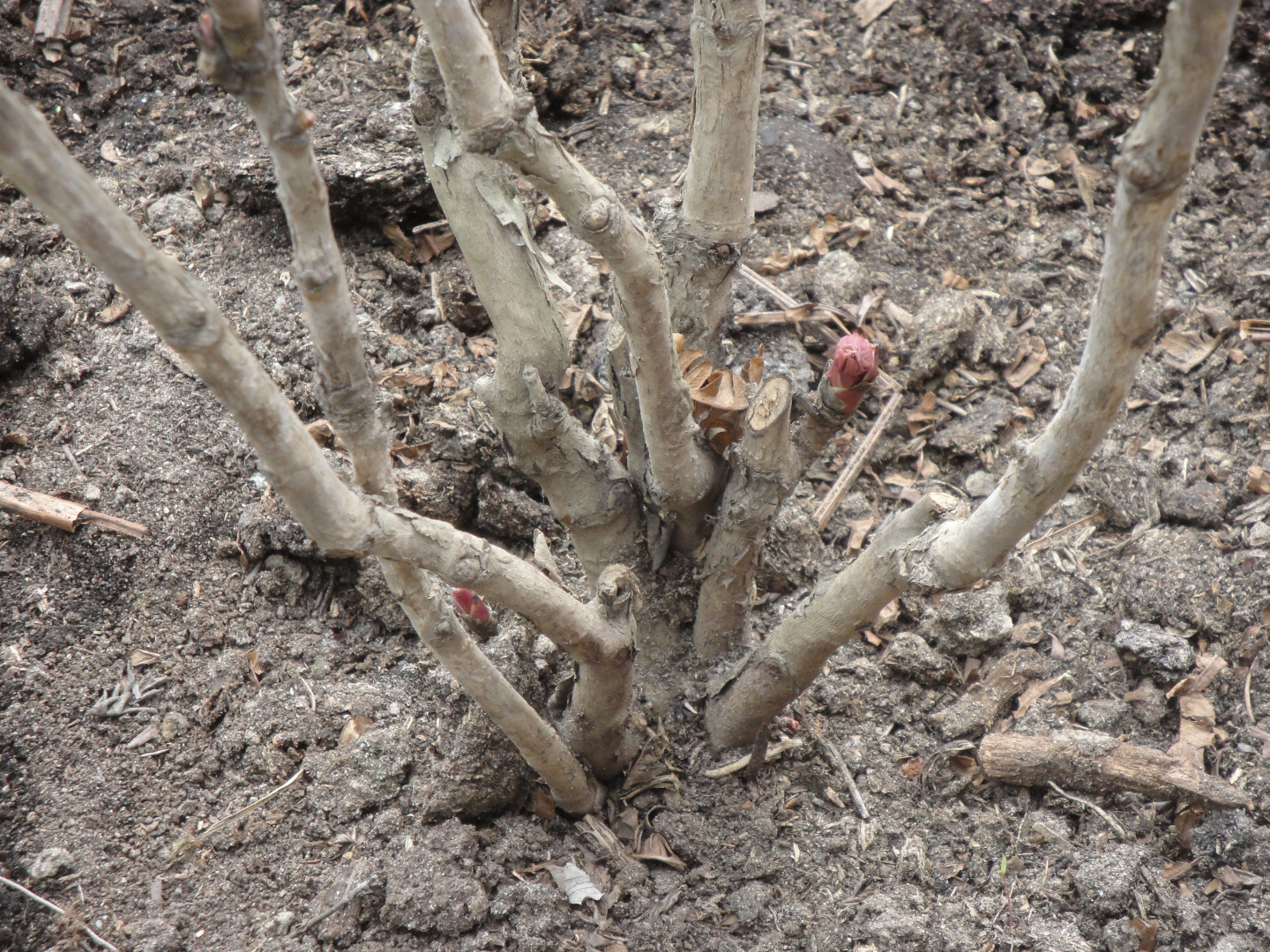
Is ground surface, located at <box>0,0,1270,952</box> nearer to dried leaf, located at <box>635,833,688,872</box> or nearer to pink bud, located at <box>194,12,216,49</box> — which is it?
dried leaf, located at <box>635,833,688,872</box>

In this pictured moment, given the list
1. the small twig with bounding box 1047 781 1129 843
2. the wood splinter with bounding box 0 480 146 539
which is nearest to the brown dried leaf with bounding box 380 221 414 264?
the wood splinter with bounding box 0 480 146 539

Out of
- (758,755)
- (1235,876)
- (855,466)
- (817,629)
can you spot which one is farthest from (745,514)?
(1235,876)

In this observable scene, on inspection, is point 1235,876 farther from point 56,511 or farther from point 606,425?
point 56,511

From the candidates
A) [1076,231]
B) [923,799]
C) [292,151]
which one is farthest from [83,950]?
[1076,231]

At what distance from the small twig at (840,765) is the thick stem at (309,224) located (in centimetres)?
150

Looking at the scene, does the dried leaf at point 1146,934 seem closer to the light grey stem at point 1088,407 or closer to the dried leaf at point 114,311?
the light grey stem at point 1088,407

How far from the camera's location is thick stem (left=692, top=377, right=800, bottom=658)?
197 centimetres

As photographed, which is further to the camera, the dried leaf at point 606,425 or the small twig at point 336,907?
the dried leaf at point 606,425

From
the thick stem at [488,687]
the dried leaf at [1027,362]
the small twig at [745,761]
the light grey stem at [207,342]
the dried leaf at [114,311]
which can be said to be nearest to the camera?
the light grey stem at [207,342]

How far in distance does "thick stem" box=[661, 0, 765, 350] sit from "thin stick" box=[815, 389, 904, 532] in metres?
0.85

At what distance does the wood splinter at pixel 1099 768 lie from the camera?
207 cm

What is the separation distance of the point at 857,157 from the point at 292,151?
3.15m

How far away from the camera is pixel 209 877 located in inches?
76.3

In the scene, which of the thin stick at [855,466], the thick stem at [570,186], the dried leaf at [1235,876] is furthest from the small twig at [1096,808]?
the thick stem at [570,186]
